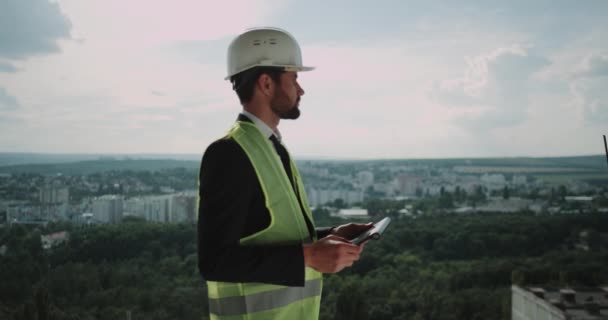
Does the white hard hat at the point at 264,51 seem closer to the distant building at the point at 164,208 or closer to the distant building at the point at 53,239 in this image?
the distant building at the point at 53,239

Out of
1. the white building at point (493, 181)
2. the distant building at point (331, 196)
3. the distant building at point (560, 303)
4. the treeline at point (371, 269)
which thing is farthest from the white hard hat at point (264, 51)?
the white building at point (493, 181)

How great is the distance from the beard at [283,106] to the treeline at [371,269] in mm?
4114

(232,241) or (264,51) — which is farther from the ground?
(264,51)

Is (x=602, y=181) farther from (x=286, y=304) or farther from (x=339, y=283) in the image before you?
(x=286, y=304)

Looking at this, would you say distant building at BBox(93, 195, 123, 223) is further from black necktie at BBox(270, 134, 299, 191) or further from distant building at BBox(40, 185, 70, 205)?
black necktie at BBox(270, 134, 299, 191)

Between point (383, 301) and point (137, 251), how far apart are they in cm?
572

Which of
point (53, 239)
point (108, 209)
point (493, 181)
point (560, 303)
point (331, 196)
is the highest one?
point (108, 209)

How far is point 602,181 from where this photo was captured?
606 inches

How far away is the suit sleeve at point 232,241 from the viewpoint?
2.84 ft

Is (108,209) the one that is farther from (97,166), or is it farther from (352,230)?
(352,230)

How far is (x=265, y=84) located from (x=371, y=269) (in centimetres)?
1172

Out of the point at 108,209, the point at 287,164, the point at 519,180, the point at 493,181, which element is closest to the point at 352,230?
the point at 287,164

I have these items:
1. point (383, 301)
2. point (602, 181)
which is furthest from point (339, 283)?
point (602, 181)

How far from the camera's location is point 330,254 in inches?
34.2
